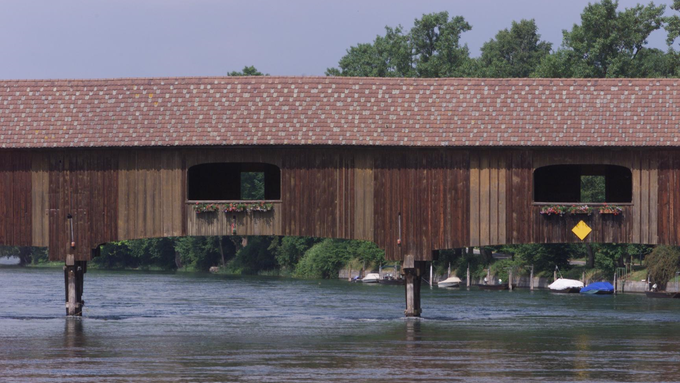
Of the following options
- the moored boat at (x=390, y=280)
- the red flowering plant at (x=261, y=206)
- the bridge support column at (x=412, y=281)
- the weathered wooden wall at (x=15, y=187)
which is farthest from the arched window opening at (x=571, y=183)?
the moored boat at (x=390, y=280)

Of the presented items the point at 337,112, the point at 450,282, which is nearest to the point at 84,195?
the point at 337,112

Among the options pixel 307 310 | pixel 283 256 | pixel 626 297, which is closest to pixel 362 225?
pixel 307 310

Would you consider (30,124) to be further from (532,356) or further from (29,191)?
(532,356)

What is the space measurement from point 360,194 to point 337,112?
7.92ft

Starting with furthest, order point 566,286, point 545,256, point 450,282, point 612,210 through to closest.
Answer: point 450,282 < point 545,256 < point 566,286 < point 612,210

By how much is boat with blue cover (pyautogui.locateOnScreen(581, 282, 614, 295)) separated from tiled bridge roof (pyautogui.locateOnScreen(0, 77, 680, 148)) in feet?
86.3

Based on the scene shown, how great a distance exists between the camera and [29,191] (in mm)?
32719

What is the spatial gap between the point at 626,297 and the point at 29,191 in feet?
105

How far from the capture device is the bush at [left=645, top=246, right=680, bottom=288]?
5647 centimetres

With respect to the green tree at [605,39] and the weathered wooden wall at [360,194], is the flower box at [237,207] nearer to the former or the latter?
the weathered wooden wall at [360,194]

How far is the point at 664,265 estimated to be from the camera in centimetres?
5678

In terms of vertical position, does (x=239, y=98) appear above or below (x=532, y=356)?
above

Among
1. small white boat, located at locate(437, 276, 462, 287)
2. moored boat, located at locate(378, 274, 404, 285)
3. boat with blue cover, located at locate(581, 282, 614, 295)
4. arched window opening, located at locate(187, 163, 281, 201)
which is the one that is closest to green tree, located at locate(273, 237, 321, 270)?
moored boat, located at locate(378, 274, 404, 285)

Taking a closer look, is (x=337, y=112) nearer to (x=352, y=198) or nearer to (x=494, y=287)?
(x=352, y=198)
